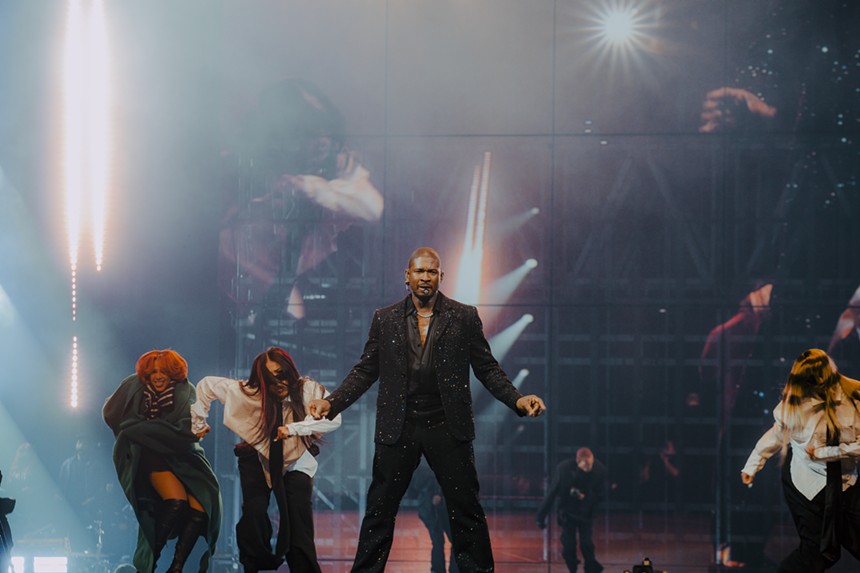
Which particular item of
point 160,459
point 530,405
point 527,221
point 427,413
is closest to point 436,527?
point 160,459

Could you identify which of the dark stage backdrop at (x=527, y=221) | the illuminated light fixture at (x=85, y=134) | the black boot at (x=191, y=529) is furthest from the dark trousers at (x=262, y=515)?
the illuminated light fixture at (x=85, y=134)

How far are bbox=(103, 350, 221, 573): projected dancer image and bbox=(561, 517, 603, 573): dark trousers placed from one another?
2.85m

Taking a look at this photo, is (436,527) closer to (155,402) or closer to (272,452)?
(272,452)

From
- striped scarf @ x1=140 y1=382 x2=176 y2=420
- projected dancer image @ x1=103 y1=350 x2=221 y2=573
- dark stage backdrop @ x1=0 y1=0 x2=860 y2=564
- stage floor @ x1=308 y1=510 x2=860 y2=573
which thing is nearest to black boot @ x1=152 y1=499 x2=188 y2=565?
projected dancer image @ x1=103 y1=350 x2=221 y2=573

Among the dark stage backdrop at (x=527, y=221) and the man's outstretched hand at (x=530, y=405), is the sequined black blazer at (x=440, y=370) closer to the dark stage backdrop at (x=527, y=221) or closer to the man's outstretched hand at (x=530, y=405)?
the man's outstretched hand at (x=530, y=405)

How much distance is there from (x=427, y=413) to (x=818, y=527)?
2.53 m

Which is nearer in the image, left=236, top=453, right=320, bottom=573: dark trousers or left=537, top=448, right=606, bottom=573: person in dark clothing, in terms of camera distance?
left=236, top=453, right=320, bottom=573: dark trousers

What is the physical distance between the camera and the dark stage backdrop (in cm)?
812

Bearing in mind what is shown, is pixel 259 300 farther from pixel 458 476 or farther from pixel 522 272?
pixel 458 476

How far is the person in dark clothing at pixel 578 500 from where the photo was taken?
8016 millimetres

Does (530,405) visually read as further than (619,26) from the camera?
No

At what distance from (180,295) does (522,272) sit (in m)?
2.73

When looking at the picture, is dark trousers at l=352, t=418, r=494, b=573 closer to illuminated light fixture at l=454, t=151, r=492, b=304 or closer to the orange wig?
the orange wig

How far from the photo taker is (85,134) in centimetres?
836
